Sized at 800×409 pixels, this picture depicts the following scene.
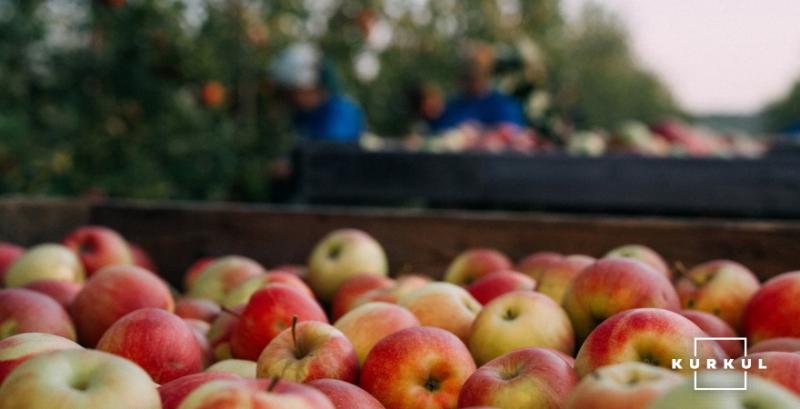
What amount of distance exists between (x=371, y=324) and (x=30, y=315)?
0.74 metres

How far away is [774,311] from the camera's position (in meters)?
1.84

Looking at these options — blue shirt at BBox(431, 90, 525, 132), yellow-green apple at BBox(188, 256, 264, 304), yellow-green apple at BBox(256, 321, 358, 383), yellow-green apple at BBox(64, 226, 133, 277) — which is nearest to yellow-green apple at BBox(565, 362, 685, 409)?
yellow-green apple at BBox(256, 321, 358, 383)

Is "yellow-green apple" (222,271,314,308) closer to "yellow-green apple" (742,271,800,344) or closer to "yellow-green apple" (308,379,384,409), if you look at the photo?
"yellow-green apple" (308,379,384,409)

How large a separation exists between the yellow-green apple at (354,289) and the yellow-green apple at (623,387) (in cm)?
126

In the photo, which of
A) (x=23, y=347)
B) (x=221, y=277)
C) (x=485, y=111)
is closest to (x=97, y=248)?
(x=221, y=277)

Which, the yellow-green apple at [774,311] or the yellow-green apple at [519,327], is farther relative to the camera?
the yellow-green apple at [774,311]

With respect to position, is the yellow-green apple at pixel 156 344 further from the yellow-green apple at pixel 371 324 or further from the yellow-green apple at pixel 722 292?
the yellow-green apple at pixel 722 292

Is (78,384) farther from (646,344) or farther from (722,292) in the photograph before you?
(722,292)

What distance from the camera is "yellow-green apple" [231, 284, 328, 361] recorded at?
5.79ft

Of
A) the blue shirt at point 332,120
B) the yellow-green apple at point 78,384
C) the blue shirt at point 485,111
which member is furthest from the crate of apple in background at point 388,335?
the blue shirt at point 485,111

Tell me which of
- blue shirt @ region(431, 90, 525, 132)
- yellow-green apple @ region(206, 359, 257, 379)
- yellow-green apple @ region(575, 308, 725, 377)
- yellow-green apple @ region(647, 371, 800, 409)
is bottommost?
blue shirt @ region(431, 90, 525, 132)

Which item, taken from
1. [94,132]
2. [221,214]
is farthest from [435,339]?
[94,132]

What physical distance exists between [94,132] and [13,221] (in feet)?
11.9

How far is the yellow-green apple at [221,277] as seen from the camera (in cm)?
249
